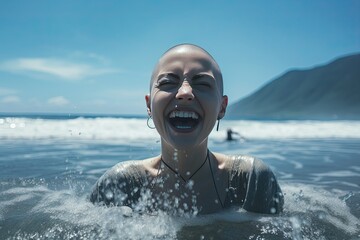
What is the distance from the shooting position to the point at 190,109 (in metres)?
2.64

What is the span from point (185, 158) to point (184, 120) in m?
0.43

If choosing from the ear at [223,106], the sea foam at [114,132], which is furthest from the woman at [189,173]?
the sea foam at [114,132]

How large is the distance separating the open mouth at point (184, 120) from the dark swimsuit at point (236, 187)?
676mm

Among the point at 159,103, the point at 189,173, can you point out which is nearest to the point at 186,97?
the point at 159,103

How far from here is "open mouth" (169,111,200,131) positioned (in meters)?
2.64

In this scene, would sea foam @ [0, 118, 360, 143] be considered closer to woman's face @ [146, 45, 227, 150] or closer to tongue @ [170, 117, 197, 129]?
woman's face @ [146, 45, 227, 150]

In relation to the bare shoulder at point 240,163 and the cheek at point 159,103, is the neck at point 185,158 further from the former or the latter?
the cheek at point 159,103

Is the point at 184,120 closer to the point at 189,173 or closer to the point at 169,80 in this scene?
the point at 169,80

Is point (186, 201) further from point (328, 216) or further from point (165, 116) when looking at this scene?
point (328, 216)

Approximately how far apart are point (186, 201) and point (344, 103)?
211 m

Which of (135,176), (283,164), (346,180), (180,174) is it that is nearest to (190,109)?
(180,174)

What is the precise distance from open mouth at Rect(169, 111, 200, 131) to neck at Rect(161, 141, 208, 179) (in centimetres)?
33

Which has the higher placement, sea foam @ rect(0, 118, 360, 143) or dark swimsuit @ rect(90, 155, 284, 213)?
dark swimsuit @ rect(90, 155, 284, 213)

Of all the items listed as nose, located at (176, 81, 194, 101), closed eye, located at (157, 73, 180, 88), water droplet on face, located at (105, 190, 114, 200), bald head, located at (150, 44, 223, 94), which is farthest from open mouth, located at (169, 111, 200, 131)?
water droplet on face, located at (105, 190, 114, 200)
